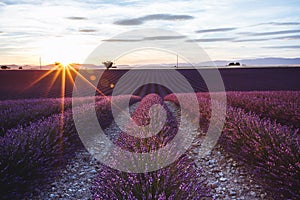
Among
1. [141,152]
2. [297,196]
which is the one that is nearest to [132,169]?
[141,152]

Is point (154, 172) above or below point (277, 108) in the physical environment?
below

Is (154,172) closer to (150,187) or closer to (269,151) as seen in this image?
(150,187)

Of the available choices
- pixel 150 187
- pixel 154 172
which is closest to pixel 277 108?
pixel 154 172

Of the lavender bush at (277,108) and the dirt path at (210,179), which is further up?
the lavender bush at (277,108)

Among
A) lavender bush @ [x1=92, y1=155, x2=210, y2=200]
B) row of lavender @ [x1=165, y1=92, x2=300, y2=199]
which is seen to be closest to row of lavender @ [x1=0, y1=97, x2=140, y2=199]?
lavender bush @ [x1=92, y1=155, x2=210, y2=200]

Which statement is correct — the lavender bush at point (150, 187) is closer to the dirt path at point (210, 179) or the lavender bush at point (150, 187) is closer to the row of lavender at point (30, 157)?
the dirt path at point (210, 179)

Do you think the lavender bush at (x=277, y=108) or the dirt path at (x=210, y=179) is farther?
the lavender bush at (x=277, y=108)

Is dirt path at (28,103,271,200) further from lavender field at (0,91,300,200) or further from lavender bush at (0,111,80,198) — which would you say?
lavender bush at (0,111,80,198)

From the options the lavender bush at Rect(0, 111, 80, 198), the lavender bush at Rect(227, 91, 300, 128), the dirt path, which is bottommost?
the dirt path

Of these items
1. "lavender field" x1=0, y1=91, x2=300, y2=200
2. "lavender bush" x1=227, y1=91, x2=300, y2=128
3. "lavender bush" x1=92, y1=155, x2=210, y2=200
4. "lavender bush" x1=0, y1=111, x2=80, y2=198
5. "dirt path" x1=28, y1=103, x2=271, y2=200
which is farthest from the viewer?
"lavender bush" x1=227, y1=91, x2=300, y2=128

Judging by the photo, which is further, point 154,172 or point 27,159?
point 27,159

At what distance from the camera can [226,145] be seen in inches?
216

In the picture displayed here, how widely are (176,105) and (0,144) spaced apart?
8105mm

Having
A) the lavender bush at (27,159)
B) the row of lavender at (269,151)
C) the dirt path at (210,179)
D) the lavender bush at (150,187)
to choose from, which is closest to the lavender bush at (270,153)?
the row of lavender at (269,151)
